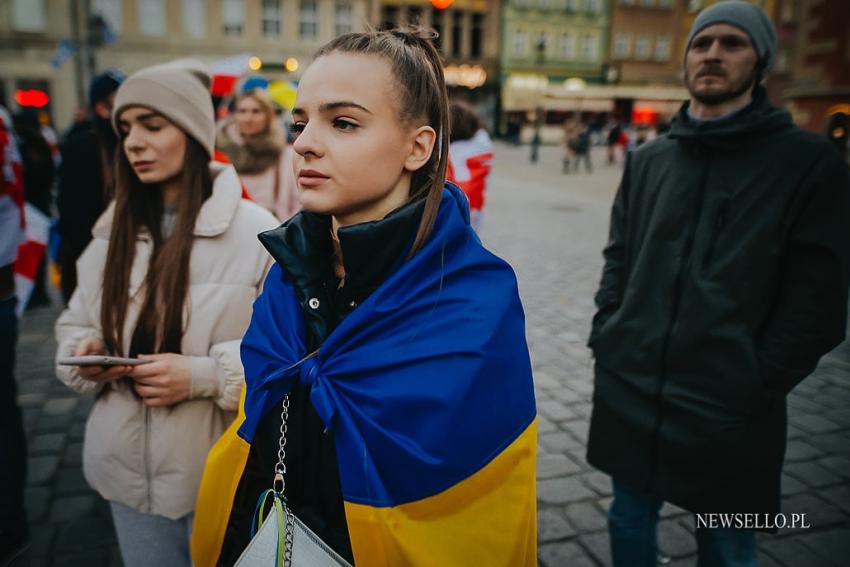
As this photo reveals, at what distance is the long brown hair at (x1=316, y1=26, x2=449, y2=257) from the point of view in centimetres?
133

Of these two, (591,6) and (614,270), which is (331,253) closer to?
(614,270)

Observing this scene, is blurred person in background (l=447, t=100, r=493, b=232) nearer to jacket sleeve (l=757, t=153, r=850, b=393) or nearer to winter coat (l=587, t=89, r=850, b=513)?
winter coat (l=587, t=89, r=850, b=513)

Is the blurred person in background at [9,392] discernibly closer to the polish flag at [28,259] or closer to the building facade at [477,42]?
the polish flag at [28,259]

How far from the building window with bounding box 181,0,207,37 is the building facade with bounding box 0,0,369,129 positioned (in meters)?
0.05

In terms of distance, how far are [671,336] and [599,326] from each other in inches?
15.1

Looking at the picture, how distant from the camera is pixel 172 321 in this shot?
1.99 metres

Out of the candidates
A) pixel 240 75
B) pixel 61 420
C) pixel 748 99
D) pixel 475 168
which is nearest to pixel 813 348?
pixel 748 99

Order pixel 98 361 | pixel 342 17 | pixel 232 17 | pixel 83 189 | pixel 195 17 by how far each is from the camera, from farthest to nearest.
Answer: pixel 342 17, pixel 232 17, pixel 195 17, pixel 83 189, pixel 98 361

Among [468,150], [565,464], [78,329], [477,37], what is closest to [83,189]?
[78,329]

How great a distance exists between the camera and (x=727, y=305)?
203cm

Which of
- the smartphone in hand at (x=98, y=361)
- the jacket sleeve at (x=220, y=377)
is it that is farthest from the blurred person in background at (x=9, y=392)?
the jacket sleeve at (x=220, y=377)

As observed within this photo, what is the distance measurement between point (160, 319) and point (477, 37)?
4785cm

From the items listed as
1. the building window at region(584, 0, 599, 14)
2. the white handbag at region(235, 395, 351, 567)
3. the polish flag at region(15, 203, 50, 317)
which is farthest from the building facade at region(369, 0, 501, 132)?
the white handbag at region(235, 395, 351, 567)

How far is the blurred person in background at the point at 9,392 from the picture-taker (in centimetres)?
277
